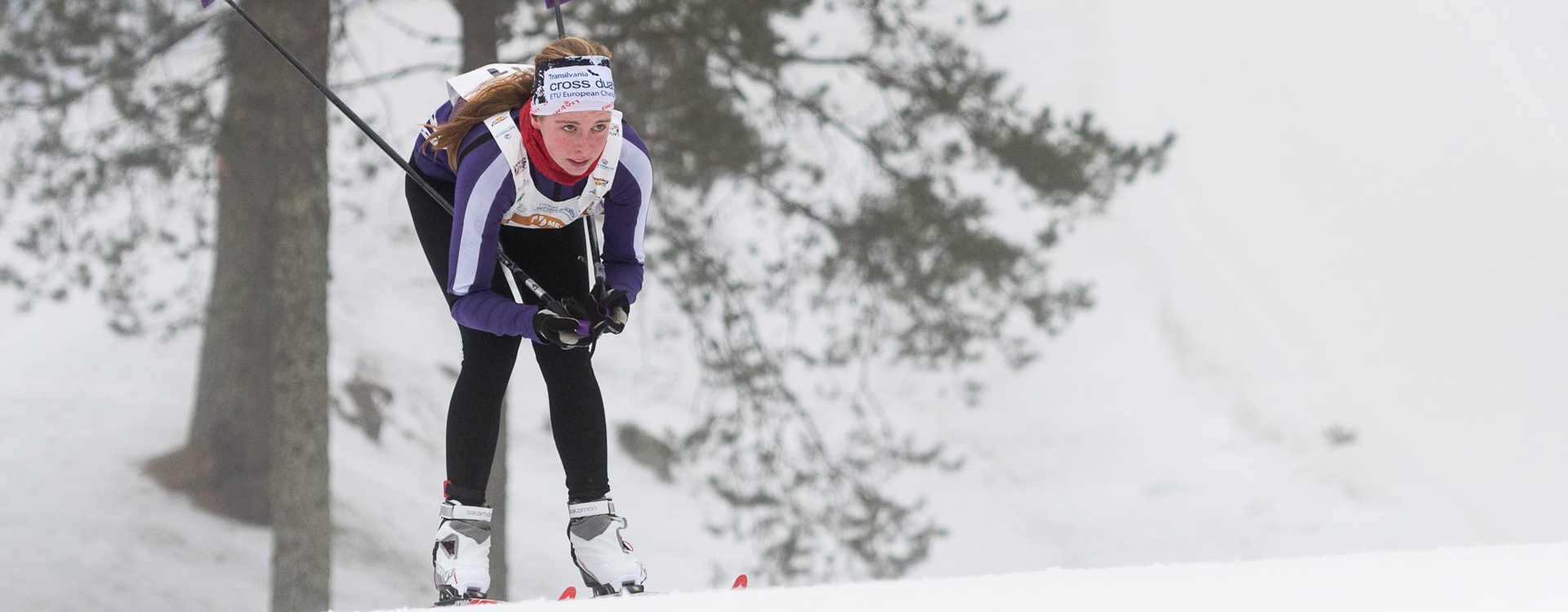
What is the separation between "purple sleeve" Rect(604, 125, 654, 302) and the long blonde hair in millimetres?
246

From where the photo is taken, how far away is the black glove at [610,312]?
3.00 metres

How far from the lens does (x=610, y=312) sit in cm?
303

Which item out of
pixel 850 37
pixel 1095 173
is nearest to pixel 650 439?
pixel 1095 173

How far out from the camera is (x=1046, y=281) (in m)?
9.08

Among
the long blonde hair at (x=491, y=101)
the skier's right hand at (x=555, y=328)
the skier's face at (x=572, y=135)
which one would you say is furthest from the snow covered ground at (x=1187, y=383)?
the long blonde hair at (x=491, y=101)

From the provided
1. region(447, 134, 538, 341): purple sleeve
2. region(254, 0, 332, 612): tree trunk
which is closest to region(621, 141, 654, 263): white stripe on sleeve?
region(447, 134, 538, 341): purple sleeve

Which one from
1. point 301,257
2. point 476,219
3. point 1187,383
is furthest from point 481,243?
point 1187,383

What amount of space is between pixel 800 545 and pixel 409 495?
410 centimetres

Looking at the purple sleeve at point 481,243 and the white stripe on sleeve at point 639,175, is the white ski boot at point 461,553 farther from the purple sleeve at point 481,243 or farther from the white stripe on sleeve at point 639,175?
the white stripe on sleeve at point 639,175

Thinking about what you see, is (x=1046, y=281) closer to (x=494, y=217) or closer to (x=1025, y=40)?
(x=494, y=217)

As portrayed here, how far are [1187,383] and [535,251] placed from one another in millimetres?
20709

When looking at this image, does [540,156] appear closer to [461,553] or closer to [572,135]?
[572,135]

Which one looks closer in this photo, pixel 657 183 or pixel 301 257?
pixel 301 257

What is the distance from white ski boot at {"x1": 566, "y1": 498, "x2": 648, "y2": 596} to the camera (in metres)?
3.15
